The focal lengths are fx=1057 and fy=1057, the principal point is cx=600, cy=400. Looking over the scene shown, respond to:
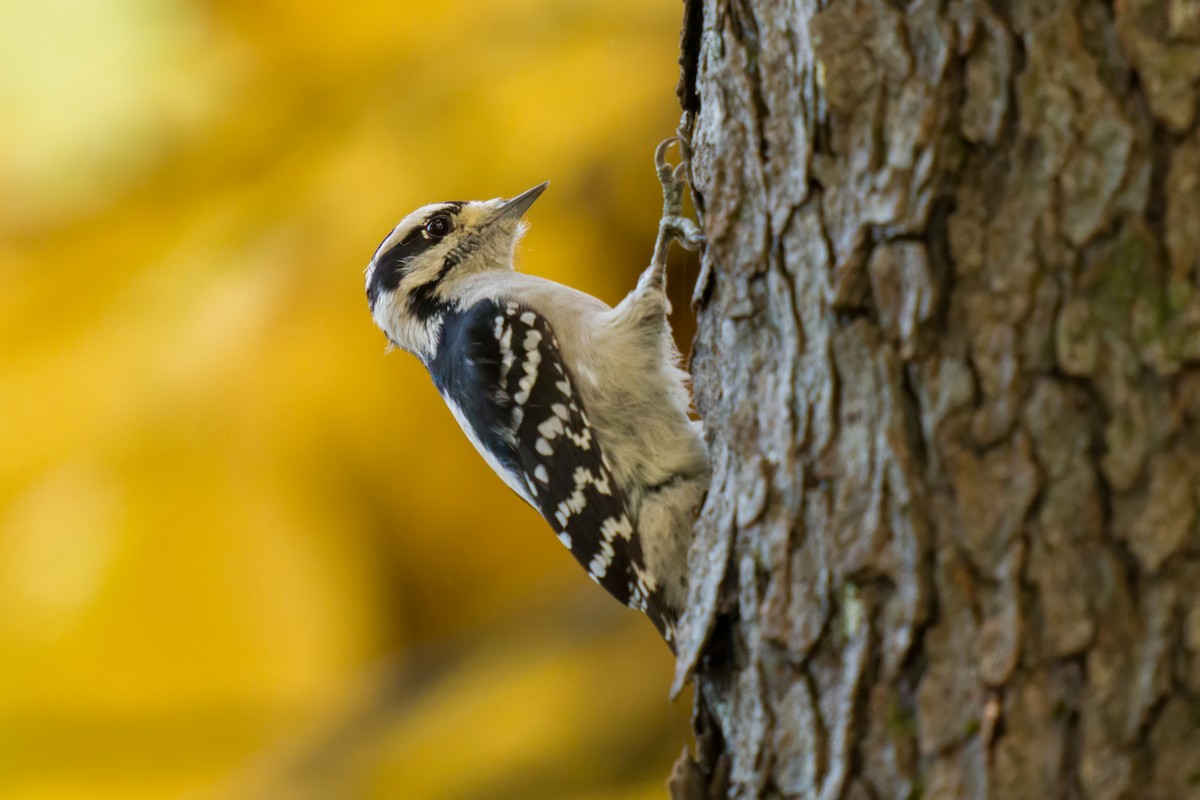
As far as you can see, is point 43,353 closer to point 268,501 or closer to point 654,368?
point 268,501

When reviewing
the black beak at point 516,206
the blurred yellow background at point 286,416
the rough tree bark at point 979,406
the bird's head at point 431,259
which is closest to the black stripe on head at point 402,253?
the bird's head at point 431,259

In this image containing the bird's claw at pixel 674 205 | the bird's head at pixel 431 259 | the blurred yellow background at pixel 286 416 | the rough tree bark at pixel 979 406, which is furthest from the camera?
the blurred yellow background at pixel 286 416

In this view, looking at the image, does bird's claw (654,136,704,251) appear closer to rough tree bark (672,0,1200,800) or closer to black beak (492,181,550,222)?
black beak (492,181,550,222)

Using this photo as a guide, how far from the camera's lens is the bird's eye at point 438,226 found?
9.32ft

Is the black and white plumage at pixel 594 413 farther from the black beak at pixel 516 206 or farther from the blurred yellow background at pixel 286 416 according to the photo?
the blurred yellow background at pixel 286 416

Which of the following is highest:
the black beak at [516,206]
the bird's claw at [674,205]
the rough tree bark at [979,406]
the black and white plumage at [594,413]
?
the black beak at [516,206]

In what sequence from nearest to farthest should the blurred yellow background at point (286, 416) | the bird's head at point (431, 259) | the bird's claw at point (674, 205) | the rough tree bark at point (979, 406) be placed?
the rough tree bark at point (979, 406) → the bird's claw at point (674, 205) → the bird's head at point (431, 259) → the blurred yellow background at point (286, 416)

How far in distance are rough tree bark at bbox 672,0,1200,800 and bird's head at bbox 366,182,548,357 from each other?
152cm

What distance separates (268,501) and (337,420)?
33cm

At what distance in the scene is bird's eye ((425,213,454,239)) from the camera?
2840 mm

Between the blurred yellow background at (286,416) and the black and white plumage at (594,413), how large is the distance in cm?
79

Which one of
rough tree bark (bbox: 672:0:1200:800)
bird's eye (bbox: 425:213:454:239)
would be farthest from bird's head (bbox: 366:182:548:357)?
rough tree bark (bbox: 672:0:1200:800)

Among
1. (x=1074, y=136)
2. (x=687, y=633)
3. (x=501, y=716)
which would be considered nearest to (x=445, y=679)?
(x=501, y=716)

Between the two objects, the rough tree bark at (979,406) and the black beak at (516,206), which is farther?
the black beak at (516,206)
